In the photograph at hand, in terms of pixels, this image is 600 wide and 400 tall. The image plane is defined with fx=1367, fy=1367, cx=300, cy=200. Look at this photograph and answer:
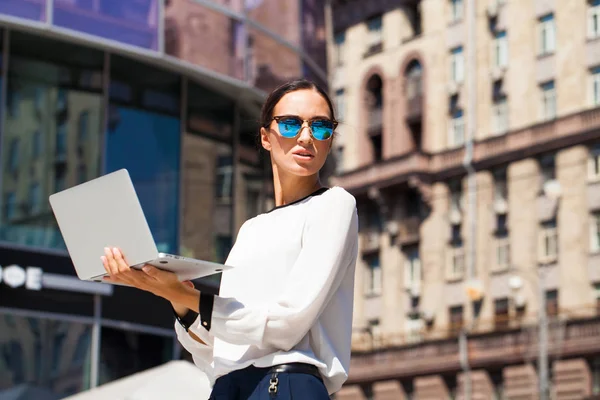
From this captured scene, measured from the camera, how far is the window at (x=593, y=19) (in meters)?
51.8

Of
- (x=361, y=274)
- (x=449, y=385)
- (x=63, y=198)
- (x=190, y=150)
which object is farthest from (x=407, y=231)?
(x=63, y=198)

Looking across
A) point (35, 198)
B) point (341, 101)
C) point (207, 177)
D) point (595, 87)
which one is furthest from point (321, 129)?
point (341, 101)

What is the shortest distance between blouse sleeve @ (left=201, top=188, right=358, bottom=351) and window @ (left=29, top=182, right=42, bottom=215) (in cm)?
1301

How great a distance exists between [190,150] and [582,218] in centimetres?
3518

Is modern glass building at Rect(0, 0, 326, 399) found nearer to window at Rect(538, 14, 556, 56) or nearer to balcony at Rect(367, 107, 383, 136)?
window at Rect(538, 14, 556, 56)

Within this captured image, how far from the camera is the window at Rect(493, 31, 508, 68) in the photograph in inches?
2186

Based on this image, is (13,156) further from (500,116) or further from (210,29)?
(500,116)

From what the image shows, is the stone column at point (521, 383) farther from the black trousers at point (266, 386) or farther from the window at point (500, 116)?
the black trousers at point (266, 386)

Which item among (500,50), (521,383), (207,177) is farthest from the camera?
(500,50)

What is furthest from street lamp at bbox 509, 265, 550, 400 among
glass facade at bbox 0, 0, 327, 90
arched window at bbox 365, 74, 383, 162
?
glass facade at bbox 0, 0, 327, 90

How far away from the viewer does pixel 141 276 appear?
2.97 m

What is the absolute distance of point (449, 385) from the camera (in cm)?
5547

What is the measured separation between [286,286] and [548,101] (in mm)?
51667

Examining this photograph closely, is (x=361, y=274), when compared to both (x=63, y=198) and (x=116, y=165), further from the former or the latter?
(x=63, y=198)
